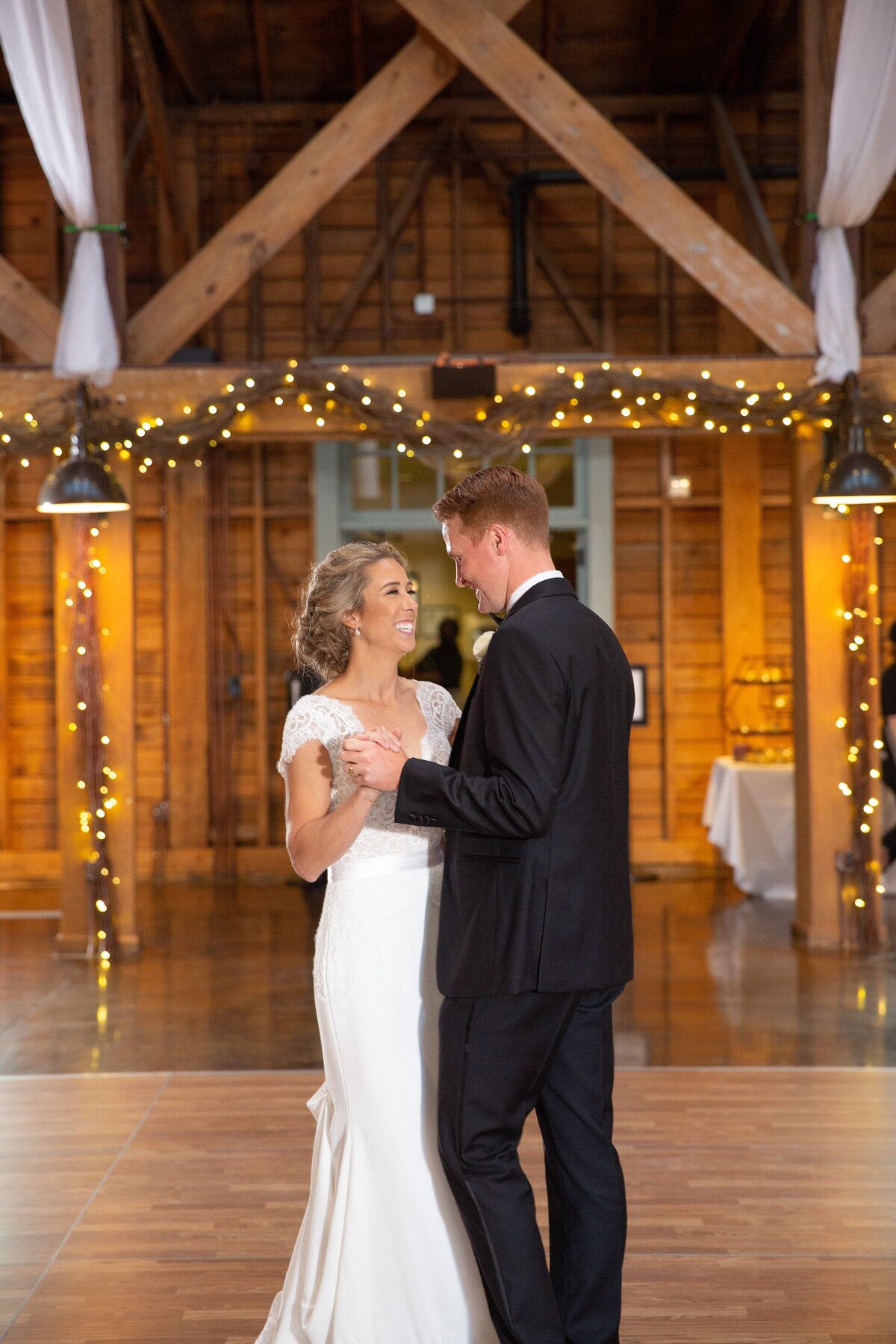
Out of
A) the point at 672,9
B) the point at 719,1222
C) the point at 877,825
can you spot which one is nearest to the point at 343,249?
the point at 672,9

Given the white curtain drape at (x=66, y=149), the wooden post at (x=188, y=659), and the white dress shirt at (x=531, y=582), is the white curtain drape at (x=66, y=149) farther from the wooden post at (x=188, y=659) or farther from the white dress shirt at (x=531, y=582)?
the white dress shirt at (x=531, y=582)

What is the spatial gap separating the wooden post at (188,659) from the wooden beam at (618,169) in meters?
3.63

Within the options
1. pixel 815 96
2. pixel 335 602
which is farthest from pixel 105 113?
pixel 335 602

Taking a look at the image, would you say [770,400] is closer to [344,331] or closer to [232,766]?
[344,331]

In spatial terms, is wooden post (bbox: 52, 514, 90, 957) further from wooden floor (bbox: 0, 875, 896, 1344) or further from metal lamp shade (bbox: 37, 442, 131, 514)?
metal lamp shade (bbox: 37, 442, 131, 514)

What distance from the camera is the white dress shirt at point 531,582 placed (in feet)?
7.41

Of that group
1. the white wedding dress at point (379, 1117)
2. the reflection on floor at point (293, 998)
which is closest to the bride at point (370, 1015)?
the white wedding dress at point (379, 1117)

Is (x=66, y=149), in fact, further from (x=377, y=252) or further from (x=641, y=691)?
(x=641, y=691)

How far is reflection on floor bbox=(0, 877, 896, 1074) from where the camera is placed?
4879 mm

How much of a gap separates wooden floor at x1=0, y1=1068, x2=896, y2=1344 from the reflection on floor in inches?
11.1

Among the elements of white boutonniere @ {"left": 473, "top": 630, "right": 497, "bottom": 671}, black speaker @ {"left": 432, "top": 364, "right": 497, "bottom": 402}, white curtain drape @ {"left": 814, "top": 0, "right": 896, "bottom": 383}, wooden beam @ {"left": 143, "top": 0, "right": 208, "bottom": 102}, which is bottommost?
white boutonniere @ {"left": 473, "top": 630, "right": 497, "bottom": 671}

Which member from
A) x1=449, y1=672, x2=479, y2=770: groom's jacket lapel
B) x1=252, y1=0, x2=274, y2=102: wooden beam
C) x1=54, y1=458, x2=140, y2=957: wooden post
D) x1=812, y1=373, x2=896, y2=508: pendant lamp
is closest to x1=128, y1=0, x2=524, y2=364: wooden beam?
x1=54, y1=458, x2=140, y2=957: wooden post

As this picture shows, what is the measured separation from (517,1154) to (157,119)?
7.75 meters

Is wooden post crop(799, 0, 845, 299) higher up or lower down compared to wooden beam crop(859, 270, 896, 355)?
higher up
